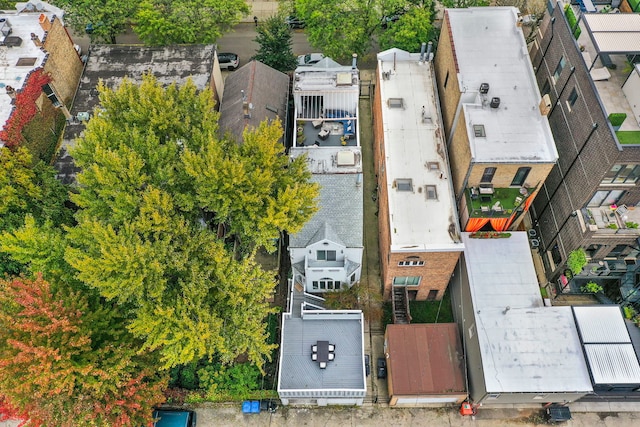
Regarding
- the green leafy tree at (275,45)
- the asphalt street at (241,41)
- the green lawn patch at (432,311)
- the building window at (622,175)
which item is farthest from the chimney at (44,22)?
the building window at (622,175)

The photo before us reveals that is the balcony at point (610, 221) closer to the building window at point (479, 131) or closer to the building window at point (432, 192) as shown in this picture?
the building window at point (479, 131)

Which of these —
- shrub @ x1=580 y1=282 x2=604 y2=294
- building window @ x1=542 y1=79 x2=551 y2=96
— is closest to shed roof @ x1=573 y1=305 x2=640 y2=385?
shrub @ x1=580 y1=282 x2=604 y2=294

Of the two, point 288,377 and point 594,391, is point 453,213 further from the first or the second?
point 288,377

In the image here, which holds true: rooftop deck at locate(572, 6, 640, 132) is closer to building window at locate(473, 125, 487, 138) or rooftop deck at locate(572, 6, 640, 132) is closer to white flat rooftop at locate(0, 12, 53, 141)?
building window at locate(473, 125, 487, 138)

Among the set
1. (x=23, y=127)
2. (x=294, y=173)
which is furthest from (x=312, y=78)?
(x=23, y=127)

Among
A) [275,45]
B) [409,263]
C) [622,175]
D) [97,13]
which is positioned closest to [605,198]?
[622,175]

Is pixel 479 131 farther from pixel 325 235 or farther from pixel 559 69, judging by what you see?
pixel 325 235
